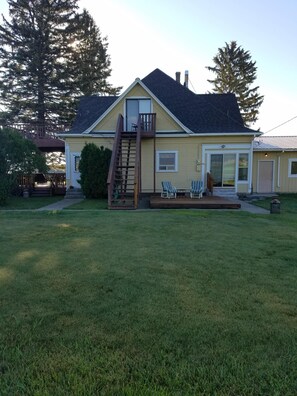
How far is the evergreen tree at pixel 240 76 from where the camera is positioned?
39.2 metres

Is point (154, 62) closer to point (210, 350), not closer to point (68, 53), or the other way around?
point (68, 53)

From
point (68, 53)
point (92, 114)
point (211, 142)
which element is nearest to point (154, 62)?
point (68, 53)

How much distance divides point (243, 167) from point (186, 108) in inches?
190

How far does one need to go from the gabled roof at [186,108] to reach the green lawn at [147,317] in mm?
11255

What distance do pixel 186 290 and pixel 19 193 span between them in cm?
1607

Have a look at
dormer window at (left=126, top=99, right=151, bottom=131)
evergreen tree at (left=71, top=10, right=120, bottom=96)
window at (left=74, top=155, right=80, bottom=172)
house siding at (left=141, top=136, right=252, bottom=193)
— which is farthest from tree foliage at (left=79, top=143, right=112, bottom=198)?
evergreen tree at (left=71, top=10, right=120, bottom=96)

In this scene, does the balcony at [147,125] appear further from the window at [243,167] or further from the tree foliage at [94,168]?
the window at [243,167]

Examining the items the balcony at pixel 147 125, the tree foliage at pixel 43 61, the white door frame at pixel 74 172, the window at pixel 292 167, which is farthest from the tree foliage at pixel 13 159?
the tree foliage at pixel 43 61

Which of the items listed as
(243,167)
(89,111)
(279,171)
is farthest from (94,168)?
(279,171)

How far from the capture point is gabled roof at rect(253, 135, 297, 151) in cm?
1684

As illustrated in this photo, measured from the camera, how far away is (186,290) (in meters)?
3.34

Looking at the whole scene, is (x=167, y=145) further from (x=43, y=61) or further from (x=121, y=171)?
(x=43, y=61)

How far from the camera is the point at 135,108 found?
50.8ft

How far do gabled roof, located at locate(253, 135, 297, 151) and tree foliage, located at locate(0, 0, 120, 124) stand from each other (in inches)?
806
